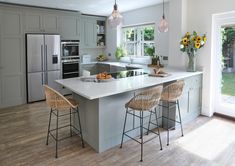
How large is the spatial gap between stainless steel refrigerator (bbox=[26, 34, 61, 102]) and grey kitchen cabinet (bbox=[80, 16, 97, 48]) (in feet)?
3.77

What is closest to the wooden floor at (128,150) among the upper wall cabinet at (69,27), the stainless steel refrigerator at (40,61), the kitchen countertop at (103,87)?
the kitchen countertop at (103,87)

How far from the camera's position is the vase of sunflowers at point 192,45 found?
13.1ft

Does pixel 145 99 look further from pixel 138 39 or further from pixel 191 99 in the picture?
pixel 138 39

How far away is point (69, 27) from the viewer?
19.4 feet

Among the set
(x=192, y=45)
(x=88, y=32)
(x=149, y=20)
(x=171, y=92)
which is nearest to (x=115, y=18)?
(x=171, y=92)

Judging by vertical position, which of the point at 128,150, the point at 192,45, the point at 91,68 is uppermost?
the point at 192,45

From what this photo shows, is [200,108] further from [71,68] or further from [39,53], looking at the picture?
[39,53]

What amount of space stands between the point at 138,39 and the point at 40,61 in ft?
9.36

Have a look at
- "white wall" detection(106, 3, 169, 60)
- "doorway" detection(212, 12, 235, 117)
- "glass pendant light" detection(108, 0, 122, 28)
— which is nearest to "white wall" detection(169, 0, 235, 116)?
"doorway" detection(212, 12, 235, 117)

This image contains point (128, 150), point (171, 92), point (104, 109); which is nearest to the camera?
point (104, 109)

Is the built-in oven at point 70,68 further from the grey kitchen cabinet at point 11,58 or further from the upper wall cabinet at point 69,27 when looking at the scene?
the grey kitchen cabinet at point 11,58

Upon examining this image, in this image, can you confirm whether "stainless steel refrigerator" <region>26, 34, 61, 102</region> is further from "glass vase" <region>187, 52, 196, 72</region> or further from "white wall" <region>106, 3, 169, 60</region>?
"glass vase" <region>187, 52, 196, 72</region>

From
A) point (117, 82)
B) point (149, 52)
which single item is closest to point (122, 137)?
point (117, 82)

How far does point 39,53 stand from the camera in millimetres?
5262
